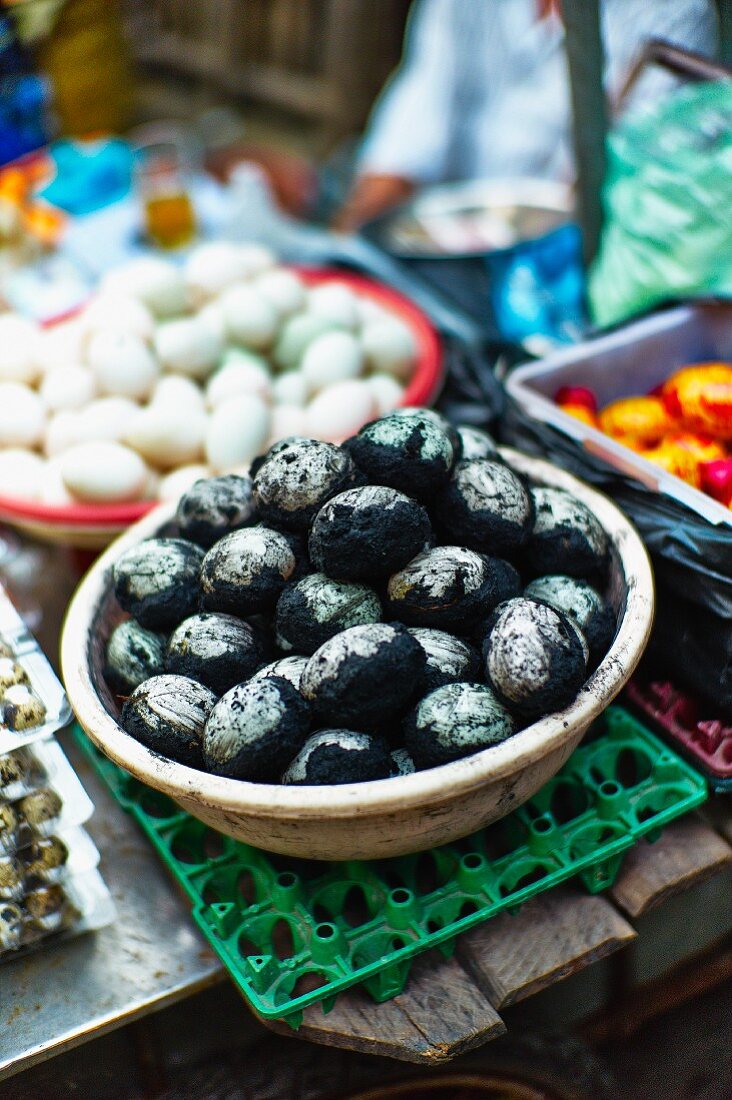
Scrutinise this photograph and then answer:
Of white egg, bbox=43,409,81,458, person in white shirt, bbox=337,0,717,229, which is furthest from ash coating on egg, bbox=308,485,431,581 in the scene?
person in white shirt, bbox=337,0,717,229

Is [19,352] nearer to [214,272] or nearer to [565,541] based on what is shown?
[214,272]

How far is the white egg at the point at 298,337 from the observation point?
6.08ft

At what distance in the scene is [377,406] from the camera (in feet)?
5.56

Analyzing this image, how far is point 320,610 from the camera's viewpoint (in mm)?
1030

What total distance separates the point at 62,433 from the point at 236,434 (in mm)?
370

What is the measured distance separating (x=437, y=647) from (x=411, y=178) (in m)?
2.53

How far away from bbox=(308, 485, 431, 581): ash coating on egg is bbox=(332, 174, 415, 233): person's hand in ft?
6.86

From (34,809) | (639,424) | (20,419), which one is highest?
(639,424)

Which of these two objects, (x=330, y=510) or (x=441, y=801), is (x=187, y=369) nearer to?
(x=330, y=510)

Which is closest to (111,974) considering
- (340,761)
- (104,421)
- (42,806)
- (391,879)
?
(42,806)

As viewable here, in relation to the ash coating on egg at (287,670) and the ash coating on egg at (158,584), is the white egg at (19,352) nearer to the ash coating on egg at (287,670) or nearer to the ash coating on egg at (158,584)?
the ash coating on egg at (158,584)

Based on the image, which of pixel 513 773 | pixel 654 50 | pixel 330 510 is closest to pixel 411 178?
pixel 654 50

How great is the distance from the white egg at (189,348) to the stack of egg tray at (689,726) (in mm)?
1044

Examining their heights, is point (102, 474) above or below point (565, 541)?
below
